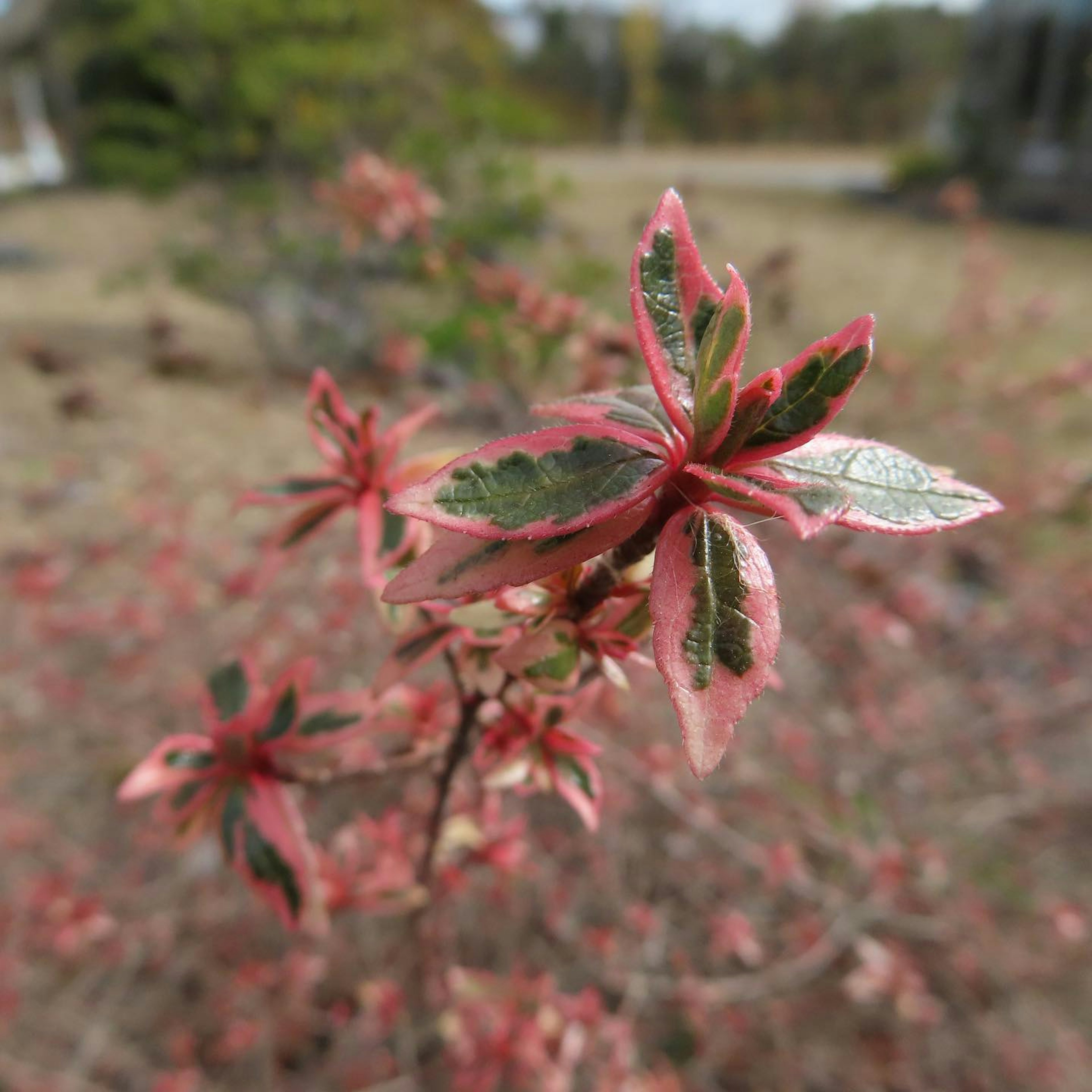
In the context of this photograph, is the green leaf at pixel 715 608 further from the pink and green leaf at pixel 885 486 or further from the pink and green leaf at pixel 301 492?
the pink and green leaf at pixel 301 492

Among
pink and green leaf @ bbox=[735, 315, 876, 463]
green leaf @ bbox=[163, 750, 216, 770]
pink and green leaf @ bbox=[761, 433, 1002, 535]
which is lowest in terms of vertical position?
green leaf @ bbox=[163, 750, 216, 770]

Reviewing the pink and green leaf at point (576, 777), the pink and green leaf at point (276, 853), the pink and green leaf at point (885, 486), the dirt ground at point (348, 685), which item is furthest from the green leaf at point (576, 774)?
the dirt ground at point (348, 685)

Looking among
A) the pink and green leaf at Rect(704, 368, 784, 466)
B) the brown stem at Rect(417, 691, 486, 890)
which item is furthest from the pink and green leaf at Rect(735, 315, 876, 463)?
the brown stem at Rect(417, 691, 486, 890)

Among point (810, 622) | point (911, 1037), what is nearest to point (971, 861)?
point (911, 1037)

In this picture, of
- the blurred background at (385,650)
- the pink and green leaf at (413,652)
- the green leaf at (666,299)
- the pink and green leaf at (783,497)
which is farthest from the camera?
the blurred background at (385,650)

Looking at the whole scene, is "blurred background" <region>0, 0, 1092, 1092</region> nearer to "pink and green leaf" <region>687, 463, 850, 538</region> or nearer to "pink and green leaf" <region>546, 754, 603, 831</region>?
"pink and green leaf" <region>546, 754, 603, 831</region>

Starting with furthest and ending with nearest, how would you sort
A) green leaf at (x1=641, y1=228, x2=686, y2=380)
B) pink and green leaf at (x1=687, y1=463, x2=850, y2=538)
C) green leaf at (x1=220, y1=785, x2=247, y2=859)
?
green leaf at (x1=220, y1=785, x2=247, y2=859)
green leaf at (x1=641, y1=228, x2=686, y2=380)
pink and green leaf at (x1=687, y1=463, x2=850, y2=538)

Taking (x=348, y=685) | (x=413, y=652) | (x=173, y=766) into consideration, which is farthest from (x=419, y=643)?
(x=348, y=685)
